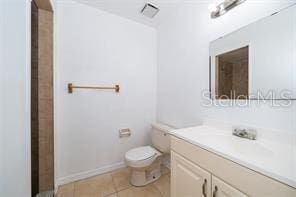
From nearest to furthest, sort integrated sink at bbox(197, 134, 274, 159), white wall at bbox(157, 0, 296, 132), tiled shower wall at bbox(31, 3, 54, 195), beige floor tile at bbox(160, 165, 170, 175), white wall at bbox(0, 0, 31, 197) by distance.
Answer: white wall at bbox(0, 0, 31, 197) → integrated sink at bbox(197, 134, 274, 159) → white wall at bbox(157, 0, 296, 132) → tiled shower wall at bbox(31, 3, 54, 195) → beige floor tile at bbox(160, 165, 170, 175)

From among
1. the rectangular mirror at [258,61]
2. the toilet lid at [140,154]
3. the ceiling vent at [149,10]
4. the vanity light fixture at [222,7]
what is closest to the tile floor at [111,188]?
the toilet lid at [140,154]

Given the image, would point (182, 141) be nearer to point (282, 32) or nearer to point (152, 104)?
point (282, 32)

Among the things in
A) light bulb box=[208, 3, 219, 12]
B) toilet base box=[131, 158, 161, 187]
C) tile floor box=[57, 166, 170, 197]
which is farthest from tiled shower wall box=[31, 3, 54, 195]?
light bulb box=[208, 3, 219, 12]

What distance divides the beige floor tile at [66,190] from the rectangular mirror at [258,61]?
1877mm

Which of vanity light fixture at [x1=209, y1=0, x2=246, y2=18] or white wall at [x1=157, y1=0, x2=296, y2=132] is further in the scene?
vanity light fixture at [x1=209, y1=0, x2=246, y2=18]

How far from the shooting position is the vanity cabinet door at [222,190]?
68cm

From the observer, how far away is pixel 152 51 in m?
2.21

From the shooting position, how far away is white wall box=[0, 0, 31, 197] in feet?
1.72

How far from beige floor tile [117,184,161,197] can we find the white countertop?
2.84 feet

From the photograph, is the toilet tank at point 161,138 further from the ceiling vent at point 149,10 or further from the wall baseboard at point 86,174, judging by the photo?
the ceiling vent at point 149,10

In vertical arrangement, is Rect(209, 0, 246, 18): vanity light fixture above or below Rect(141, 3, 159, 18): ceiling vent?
below

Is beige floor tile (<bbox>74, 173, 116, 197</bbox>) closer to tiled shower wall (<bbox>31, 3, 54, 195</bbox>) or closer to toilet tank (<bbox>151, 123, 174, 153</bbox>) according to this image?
tiled shower wall (<bbox>31, 3, 54, 195</bbox>)

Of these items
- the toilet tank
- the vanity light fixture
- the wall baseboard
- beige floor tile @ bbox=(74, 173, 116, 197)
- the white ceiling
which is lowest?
beige floor tile @ bbox=(74, 173, 116, 197)

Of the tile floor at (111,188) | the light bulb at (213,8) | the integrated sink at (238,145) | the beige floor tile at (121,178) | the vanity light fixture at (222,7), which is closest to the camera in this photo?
the integrated sink at (238,145)
